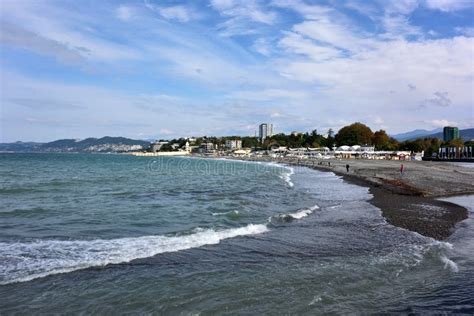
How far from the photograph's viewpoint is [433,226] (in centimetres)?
1602

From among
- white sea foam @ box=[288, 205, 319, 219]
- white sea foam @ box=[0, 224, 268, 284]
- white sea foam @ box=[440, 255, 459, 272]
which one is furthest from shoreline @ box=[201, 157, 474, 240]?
white sea foam @ box=[0, 224, 268, 284]

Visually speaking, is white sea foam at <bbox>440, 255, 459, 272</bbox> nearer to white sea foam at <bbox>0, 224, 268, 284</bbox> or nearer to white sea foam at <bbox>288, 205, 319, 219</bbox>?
white sea foam at <bbox>0, 224, 268, 284</bbox>

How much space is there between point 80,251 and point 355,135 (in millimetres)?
171580

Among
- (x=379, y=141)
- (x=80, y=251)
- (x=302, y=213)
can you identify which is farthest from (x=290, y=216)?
(x=379, y=141)

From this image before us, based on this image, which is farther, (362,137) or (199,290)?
(362,137)

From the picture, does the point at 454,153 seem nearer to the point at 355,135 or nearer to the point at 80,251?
the point at 355,135

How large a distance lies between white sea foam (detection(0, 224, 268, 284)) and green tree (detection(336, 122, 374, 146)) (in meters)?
164

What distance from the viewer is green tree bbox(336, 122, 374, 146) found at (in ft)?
568

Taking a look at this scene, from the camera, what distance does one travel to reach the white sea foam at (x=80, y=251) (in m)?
9.80

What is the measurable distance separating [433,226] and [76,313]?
1376 cm

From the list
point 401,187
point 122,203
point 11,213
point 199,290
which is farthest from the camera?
point 401,187

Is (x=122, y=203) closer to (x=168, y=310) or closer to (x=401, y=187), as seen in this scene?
(x=168, y=310)

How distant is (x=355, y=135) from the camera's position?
173625 millimetres

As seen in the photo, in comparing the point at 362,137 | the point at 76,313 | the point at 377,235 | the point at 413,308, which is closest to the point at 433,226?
the point at 377,235
